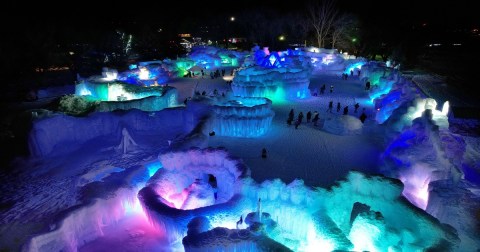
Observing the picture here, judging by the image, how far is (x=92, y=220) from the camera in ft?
36.2

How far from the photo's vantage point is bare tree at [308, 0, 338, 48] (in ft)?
155

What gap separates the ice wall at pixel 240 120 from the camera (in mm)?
16972

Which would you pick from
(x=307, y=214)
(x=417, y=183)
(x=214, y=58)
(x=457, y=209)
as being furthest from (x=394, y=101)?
(x=214, y=58)

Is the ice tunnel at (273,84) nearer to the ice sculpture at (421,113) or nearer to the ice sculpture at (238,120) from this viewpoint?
the ice sculpture at (238,120)

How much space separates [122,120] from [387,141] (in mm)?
13800

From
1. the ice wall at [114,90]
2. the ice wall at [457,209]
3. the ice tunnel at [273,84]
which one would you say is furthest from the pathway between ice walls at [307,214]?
the ice tunnel at [273,84]

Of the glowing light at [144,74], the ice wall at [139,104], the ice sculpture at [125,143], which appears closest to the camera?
the ice sculpture at [125,143]

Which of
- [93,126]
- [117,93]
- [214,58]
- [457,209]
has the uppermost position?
[214,58]

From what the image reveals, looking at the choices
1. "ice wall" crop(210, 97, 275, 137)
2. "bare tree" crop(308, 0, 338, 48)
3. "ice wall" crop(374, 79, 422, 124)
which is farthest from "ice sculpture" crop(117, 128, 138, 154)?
"bare tree" crop(308, 0, 338, 48)

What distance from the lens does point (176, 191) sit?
1309 centimetres

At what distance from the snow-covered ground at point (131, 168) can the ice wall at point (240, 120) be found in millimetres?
484

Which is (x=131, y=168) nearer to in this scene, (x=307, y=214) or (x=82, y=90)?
(x=307, y=214)

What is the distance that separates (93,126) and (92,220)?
8081mm

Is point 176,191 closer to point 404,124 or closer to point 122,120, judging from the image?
point 122,120
